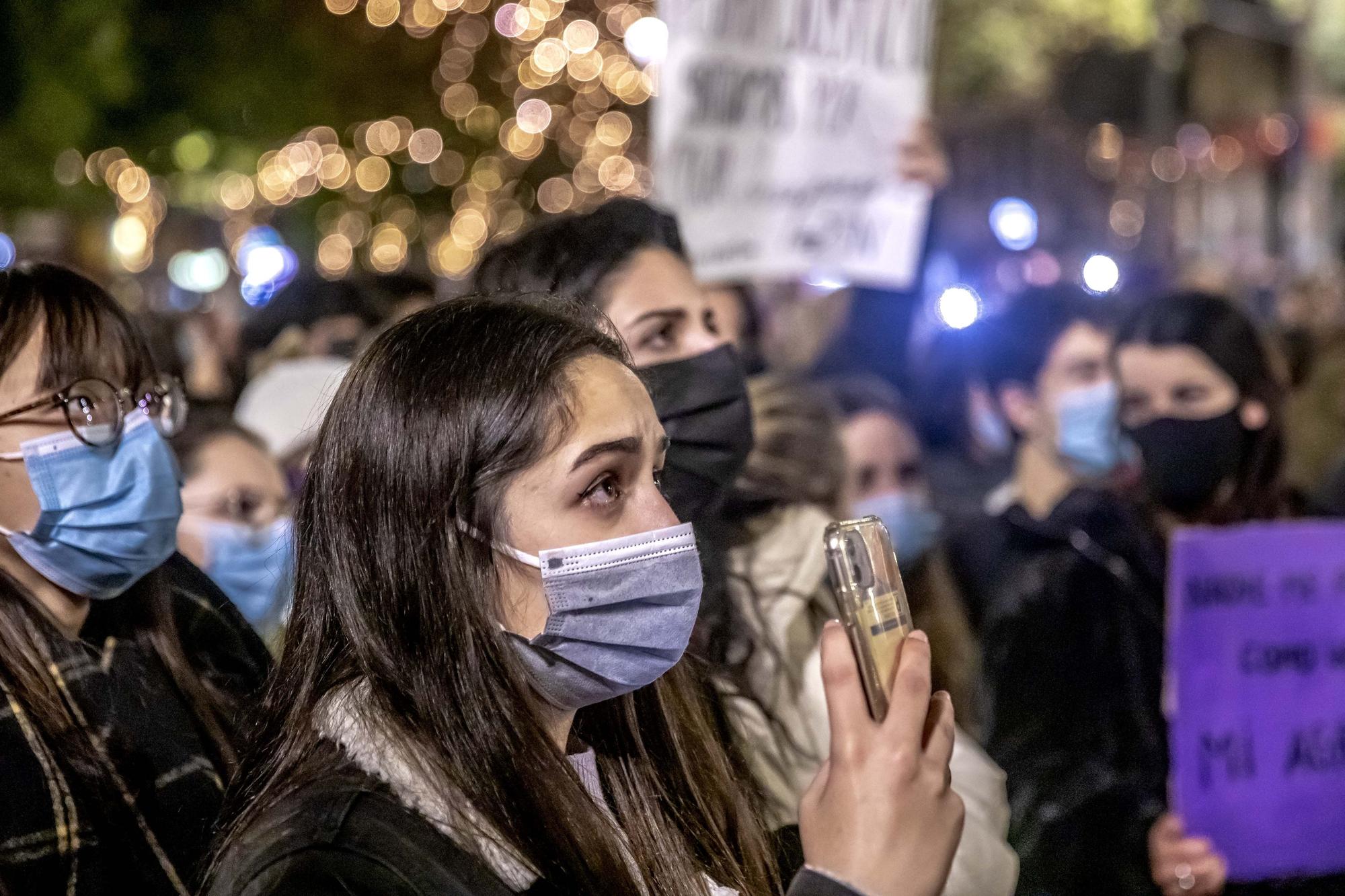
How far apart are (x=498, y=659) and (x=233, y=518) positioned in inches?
101

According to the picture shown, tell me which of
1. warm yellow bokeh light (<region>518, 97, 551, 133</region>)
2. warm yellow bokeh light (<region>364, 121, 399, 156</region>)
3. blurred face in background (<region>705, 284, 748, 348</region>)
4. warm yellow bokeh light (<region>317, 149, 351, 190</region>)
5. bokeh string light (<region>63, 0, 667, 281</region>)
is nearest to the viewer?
blurred face in background (<region>705, 284, 748, 348</region>)

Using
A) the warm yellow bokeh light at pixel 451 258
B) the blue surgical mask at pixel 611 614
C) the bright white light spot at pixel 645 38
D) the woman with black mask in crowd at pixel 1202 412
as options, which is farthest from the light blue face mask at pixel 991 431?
the warm yellow bokeh light at pixel 451 258

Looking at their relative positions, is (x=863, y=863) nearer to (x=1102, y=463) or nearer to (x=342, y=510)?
(x=342, y=510)

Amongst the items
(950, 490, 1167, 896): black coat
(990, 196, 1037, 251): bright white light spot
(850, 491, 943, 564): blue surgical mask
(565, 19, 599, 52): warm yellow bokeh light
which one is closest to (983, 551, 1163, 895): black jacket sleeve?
(950, 490, 1167, 896): black coat

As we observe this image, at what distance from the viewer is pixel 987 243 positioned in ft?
59.6

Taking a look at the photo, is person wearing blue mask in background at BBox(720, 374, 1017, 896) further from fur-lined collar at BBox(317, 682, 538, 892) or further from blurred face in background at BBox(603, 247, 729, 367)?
fur-lined collar at BBox(317, 682, 538, 892)

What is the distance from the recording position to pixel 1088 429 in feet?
16.1

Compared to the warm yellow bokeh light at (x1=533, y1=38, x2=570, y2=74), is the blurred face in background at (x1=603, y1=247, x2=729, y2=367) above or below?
below

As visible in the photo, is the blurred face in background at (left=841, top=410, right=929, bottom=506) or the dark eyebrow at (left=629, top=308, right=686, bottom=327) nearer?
the dark eyebrow at (left=629, top=308, right=686, bottom=327)

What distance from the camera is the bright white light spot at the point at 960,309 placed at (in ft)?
24.1

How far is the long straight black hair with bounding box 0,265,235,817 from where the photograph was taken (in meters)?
2.58

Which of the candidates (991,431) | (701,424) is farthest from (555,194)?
(701,424)

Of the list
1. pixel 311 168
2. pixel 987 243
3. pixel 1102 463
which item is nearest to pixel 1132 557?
pixel 1102 463

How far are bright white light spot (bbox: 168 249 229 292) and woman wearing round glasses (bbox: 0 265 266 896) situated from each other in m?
17.2
